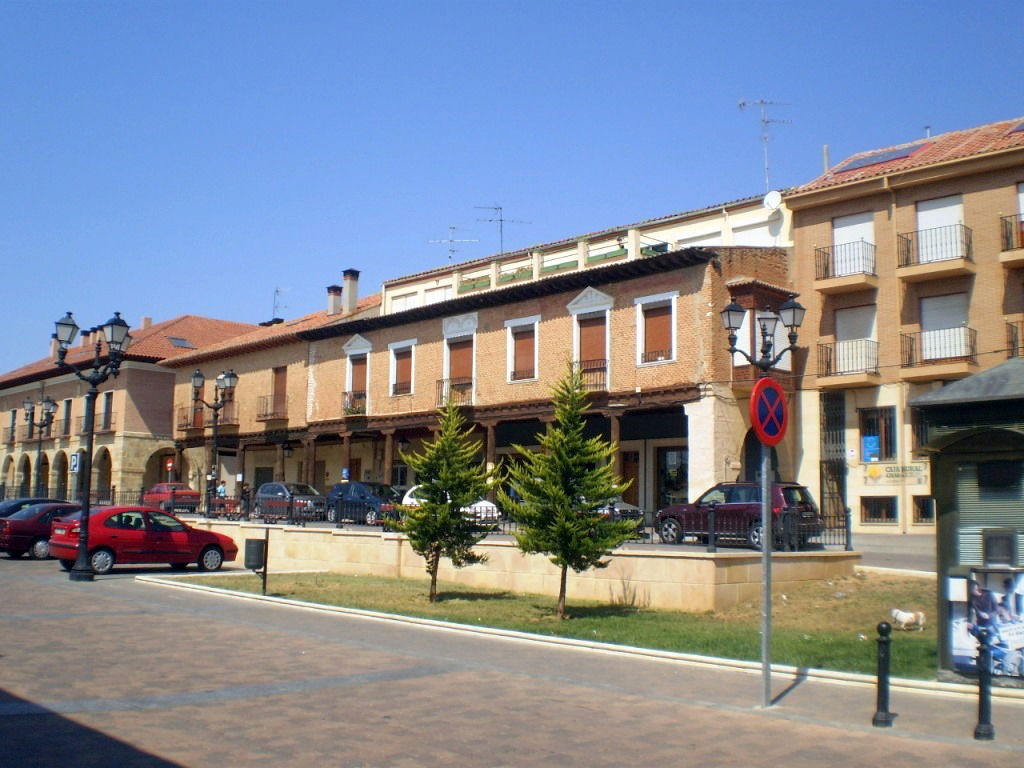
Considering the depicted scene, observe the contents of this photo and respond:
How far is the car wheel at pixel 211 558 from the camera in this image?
2359cm

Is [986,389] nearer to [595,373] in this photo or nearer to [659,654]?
[659,654]

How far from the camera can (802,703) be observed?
956 centimetres

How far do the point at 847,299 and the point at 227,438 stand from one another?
3005 centimetres

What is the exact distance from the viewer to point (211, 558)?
23812mm

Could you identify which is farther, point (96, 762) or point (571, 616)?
point (571, 616)

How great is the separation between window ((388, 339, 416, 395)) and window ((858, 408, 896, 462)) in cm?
1695

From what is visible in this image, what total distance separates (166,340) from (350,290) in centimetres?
1432

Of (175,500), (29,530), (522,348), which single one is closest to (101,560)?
(29,530)

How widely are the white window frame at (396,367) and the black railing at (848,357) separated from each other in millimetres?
15491

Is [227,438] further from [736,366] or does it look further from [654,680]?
[654,680]

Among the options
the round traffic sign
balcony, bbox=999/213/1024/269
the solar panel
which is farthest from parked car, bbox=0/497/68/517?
balcony, bbox=999/213/1024/269

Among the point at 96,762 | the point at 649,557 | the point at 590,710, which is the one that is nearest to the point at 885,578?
the point at 649,557

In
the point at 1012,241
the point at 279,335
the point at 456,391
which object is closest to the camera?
the point at 1012,241

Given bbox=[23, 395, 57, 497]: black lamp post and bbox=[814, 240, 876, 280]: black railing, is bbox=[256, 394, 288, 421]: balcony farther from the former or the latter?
bbox=[814, 240, 876, 280]: black railing
